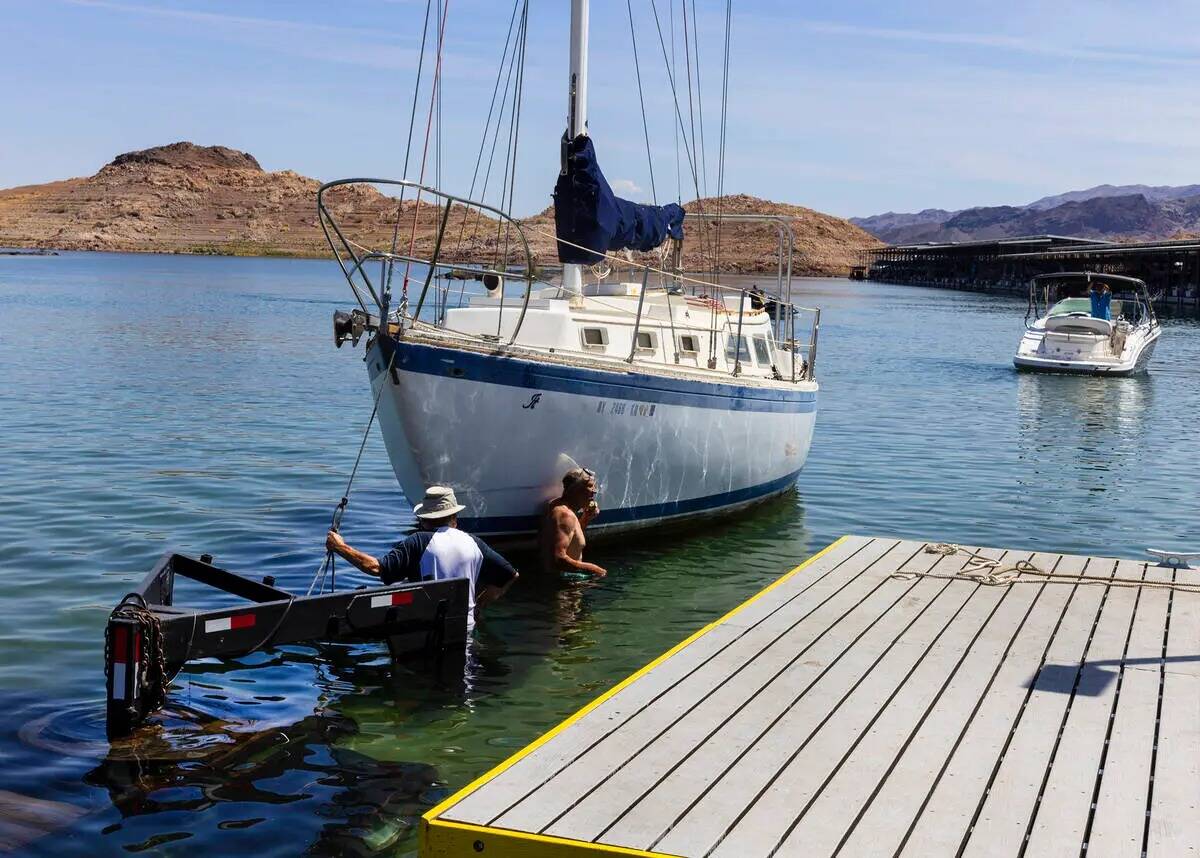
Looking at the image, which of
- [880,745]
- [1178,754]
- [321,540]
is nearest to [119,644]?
[880,745]

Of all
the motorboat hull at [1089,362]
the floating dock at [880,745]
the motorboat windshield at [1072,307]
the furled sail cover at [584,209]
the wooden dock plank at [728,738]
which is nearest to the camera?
the floating dock at [880,745]

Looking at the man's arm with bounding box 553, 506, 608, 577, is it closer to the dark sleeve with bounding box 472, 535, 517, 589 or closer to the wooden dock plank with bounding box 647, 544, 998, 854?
the dark sleeve with bounding box 472, 535, 517, 589

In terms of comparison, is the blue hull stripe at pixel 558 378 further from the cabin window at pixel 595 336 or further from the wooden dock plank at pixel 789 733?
the wooden dock plank at pixel 789 733

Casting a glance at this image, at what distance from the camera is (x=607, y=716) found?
22.1 feet

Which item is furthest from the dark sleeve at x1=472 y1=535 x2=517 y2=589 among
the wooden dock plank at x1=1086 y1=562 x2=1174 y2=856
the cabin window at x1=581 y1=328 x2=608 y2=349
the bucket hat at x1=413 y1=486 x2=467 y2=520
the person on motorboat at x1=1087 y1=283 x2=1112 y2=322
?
the person on motorboat at x1=1087 y1=283 x2=1112 y2=322

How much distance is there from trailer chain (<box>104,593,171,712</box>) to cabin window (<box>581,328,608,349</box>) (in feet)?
22.0

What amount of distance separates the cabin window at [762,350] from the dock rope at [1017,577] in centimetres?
582

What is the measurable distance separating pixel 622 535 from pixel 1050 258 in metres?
97.5

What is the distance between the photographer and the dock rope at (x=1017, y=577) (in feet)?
32.7

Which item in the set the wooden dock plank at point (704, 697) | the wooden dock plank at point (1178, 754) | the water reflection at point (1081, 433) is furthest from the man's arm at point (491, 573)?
the water reflection at point (1081, 433)

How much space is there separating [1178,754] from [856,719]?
4.97 ft

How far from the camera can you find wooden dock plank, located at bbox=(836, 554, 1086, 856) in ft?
17.8

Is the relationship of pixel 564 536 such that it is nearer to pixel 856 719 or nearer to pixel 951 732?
pixel 856 719

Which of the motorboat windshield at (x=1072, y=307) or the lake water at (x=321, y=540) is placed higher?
the motorboat windshield at (x=1072, y=307)
